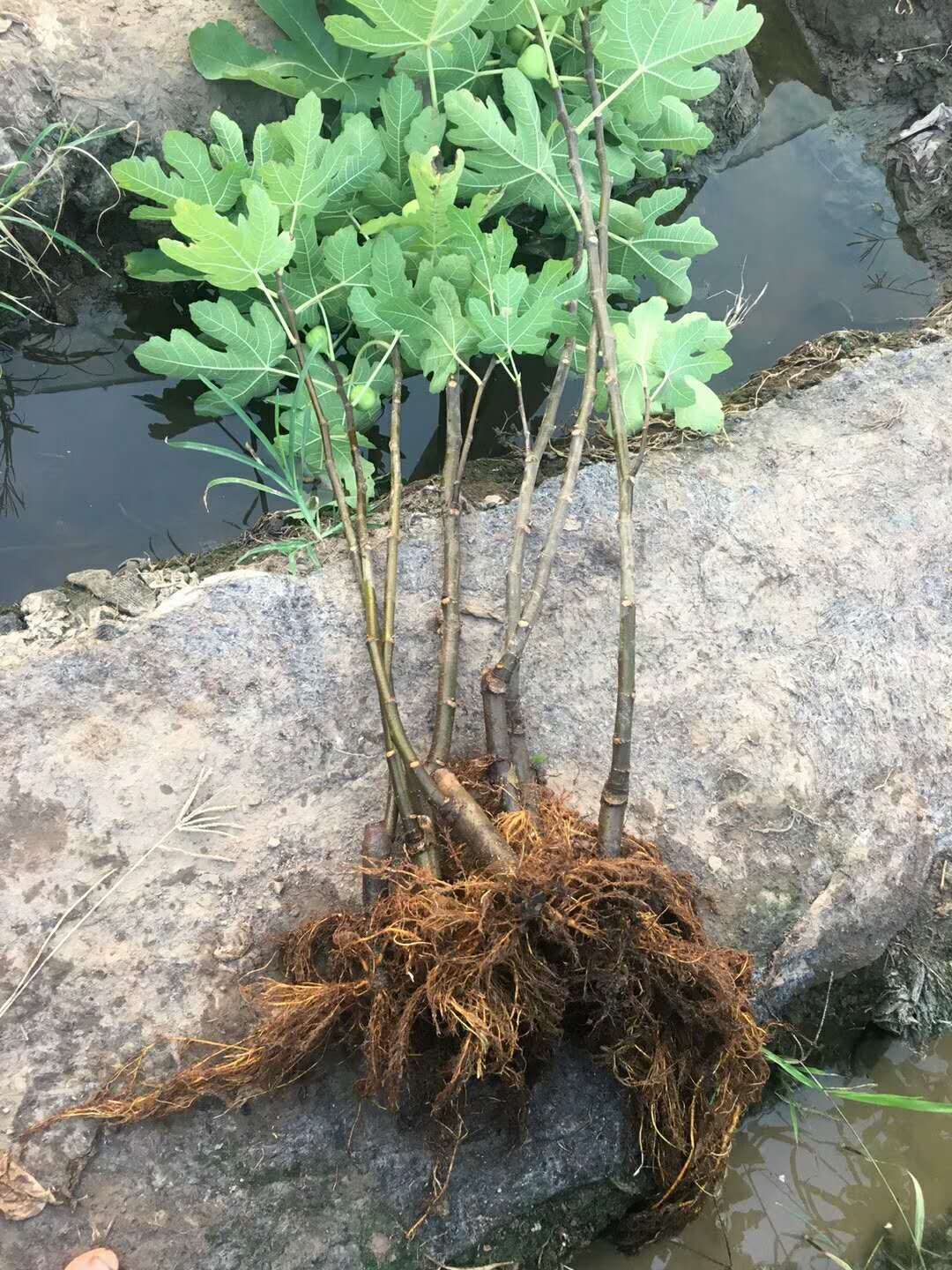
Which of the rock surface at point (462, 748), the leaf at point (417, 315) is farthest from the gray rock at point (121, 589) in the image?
the leaf at point (417, 315)

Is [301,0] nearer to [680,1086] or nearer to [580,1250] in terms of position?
[680,1086]

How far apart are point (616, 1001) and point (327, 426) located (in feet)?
4.07

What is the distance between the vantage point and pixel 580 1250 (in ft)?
Answer: 5.75

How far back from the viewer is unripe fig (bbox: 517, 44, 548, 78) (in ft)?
6.15

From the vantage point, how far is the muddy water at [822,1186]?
1.82 m

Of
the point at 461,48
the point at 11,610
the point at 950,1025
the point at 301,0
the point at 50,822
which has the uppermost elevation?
the point at 301,0

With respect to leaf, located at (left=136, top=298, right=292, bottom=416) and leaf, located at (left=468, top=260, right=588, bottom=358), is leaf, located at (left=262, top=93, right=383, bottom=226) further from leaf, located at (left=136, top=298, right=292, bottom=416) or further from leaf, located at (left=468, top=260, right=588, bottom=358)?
leaf, located at (left=468, top=260, right=588, bottom=358)

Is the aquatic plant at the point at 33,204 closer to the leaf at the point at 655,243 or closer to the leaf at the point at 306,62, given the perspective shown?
the leaf at the point at 306,62

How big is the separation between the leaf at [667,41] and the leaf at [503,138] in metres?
0.18

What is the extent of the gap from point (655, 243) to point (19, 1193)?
2309mm

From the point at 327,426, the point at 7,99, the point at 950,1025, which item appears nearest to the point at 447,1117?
the point at 950,1025

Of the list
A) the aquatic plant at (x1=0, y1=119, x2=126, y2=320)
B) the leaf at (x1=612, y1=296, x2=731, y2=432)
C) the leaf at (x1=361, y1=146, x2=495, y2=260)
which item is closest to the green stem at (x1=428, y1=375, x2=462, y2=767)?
the leaf at (x1=361, y1=146, x2=495, y2=260)

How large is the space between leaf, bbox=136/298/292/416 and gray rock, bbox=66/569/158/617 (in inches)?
18.0

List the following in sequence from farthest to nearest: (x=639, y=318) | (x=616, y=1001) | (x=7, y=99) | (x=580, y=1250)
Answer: (x=7, y=99) < (x=639, y=318) < (x=580, y=1250) < (x=616, y=1001)
